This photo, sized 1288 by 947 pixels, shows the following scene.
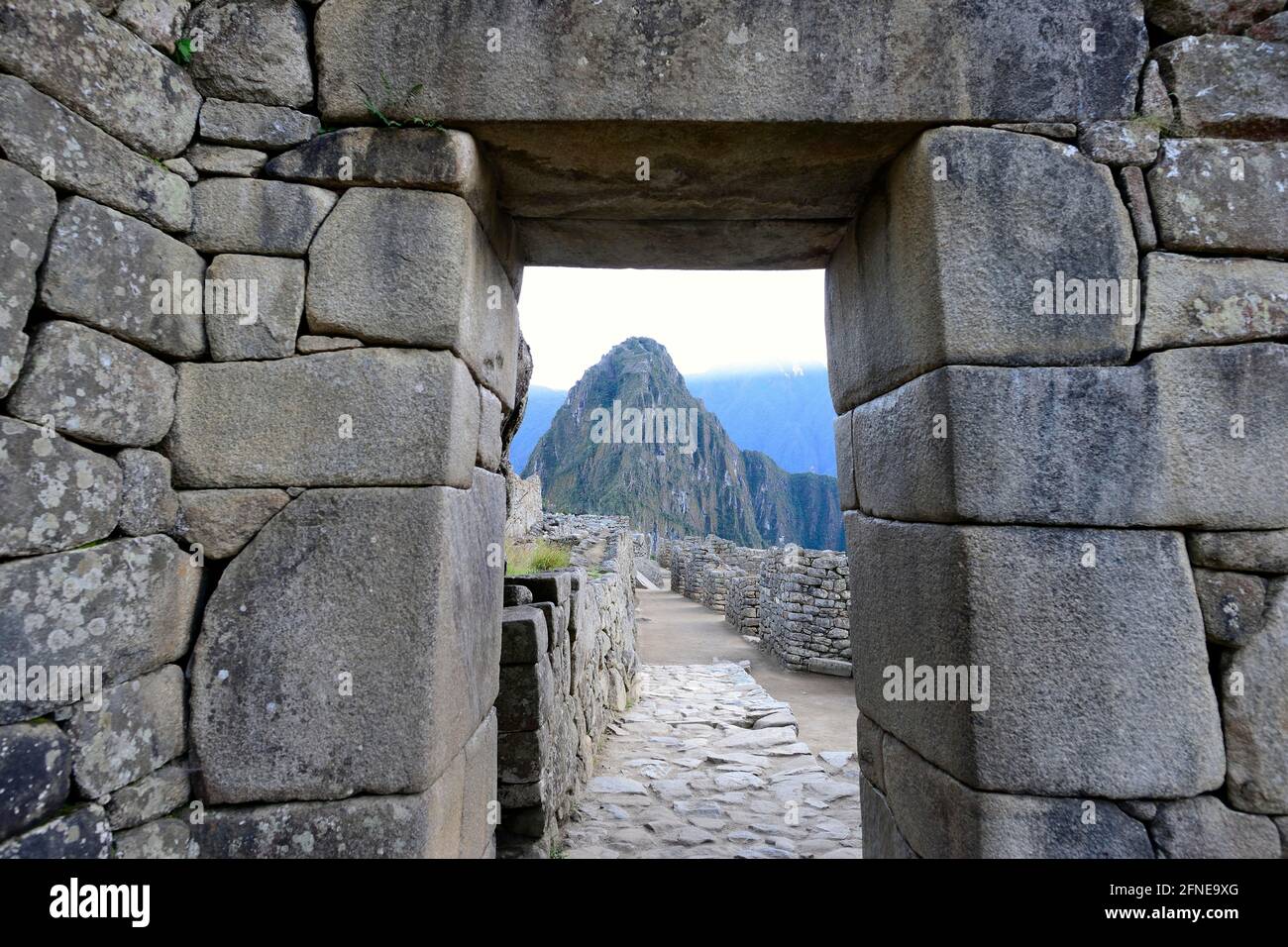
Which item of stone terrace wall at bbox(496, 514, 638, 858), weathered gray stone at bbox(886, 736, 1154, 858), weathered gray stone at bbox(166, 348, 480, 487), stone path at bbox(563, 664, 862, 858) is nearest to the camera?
weathered gray stone at bbox(886, 736, 1154, 858)

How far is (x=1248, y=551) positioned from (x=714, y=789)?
12.9 feet

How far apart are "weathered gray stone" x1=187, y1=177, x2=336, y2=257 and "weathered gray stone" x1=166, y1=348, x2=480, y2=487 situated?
1.13 ft

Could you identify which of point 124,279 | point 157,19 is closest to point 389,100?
point 157,19

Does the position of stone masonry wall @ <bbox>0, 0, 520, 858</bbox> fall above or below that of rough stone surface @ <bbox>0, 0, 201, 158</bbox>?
below

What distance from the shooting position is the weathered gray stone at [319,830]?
174 cm

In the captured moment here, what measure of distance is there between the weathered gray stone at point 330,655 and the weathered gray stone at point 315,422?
9cm

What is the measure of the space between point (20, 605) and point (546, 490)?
63.9 meters

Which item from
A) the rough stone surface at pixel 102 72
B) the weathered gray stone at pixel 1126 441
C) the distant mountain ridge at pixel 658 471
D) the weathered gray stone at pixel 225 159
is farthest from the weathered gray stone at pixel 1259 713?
the distant mountain ridge at pixel 658 471

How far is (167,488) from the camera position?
5.91 ft

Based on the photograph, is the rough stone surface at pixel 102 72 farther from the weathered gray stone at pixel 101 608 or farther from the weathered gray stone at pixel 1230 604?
the weathered gray stone at pixel 1230 604

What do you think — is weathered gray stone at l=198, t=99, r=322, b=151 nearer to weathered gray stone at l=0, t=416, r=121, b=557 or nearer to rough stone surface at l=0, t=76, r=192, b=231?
rough stone surface at l=0, t=76, r=192, b=231

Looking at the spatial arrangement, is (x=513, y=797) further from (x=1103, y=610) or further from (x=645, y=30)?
(x=645, y=30)

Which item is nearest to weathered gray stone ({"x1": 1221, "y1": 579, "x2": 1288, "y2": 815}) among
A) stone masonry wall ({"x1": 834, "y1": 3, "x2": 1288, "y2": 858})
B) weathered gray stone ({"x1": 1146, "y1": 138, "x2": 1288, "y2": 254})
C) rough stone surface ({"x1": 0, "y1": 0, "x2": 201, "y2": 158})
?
stone masonry wall ({"x1": 834, "y1": 3, "x2": 1288, "y2": 858})

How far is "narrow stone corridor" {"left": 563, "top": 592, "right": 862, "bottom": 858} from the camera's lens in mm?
3992
